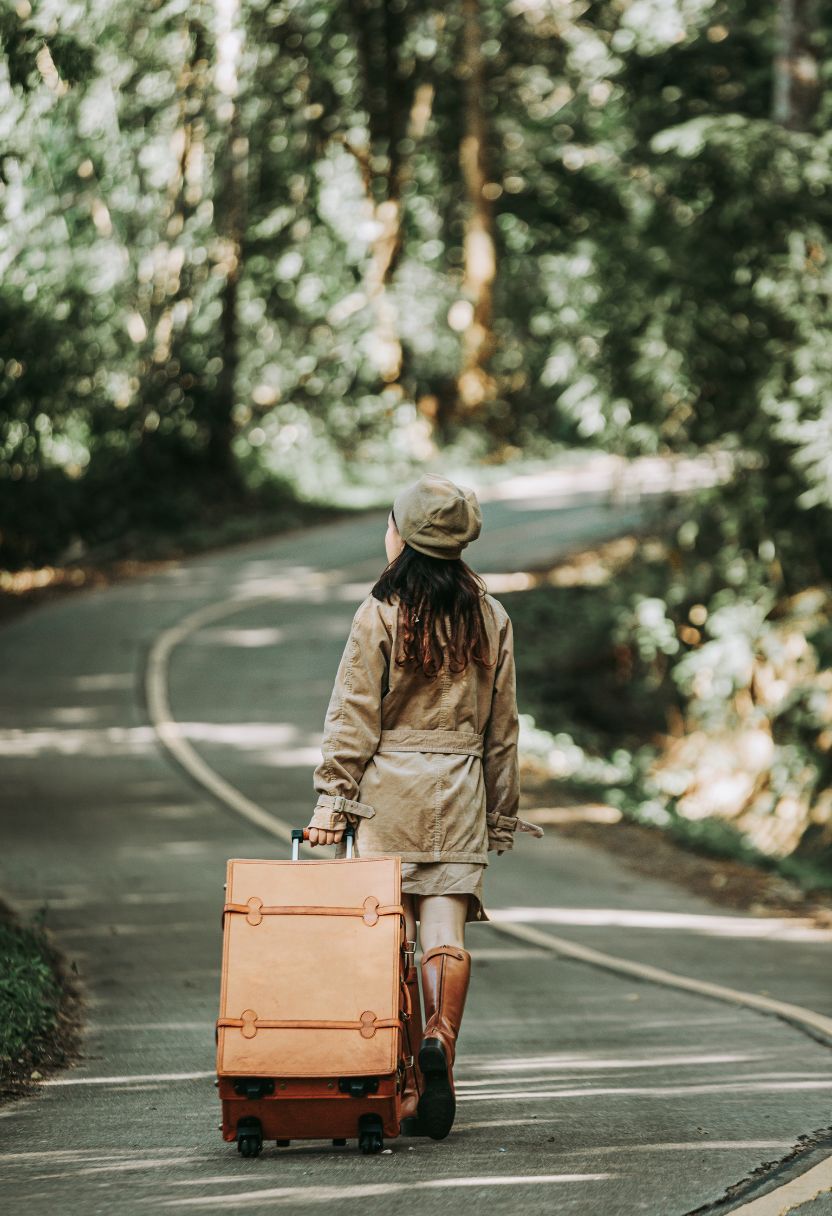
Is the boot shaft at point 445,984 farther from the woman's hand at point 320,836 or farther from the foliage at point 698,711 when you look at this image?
the foliage at point 698,711

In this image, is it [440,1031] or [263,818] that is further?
[263,818]

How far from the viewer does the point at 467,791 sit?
17.5 ft

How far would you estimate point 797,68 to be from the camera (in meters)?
16.6

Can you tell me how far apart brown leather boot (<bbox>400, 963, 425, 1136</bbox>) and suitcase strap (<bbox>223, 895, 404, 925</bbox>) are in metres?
0.41

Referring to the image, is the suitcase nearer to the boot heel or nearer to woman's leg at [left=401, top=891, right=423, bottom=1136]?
the boot heel

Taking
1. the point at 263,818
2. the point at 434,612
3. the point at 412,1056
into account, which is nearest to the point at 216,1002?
the point at 412,1056

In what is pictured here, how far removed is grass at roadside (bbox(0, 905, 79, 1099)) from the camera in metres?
6.20

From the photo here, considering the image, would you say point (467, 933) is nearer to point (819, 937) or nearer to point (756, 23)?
point (819, 937)

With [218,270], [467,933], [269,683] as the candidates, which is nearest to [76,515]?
[218,270]

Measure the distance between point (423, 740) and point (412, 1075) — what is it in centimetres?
108

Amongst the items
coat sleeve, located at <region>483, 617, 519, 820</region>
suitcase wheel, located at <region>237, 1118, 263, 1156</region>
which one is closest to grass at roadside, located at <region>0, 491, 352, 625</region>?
coat sleeve, located at <region>483, 617, 519, 820</region>

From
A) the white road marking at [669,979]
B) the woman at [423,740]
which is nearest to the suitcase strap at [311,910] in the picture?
the woman at [423,740]

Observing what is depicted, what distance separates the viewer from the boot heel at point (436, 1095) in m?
5.01

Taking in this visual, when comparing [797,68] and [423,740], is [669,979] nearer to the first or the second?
[423,740]
